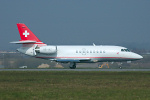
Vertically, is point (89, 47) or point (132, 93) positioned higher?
point (89, 47)

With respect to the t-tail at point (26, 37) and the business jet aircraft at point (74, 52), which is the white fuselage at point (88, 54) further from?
the t-tail at point (26, 37)

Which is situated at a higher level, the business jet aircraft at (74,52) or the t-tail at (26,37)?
the t-tail at (26,37)

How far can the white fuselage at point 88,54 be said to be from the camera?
2505 inches

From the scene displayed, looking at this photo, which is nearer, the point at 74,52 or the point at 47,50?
the point at 47,50

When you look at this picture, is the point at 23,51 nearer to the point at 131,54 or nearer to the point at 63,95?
the point at 131,54

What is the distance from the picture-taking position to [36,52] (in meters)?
63.7

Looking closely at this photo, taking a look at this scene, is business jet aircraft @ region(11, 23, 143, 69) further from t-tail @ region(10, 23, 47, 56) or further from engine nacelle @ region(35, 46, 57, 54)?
engine nacelle @ region(35, 46, 57, 54)

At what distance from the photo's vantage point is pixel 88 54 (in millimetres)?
63688

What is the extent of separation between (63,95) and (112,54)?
130 feet

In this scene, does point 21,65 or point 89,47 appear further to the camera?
point 21,65

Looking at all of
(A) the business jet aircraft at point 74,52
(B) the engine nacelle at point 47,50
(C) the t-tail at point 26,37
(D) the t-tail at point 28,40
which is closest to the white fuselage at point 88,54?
(A) the business jet aircraft at point 74,52

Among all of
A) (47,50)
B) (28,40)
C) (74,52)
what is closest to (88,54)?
(74,52)

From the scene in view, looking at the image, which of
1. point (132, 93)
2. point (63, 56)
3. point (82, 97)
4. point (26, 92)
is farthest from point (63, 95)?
point (63, 56)

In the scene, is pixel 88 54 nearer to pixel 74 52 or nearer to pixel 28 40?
pixel 74 52
